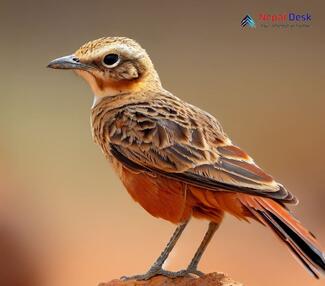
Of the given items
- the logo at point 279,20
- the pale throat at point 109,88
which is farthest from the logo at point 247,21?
the pale throat at point 109,88

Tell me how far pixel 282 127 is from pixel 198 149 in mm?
3066

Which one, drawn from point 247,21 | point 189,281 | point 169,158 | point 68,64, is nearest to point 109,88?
point 68,64

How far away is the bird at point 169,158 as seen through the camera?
302cm

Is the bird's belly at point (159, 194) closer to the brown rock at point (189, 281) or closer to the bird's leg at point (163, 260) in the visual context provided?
the bird's leg at point (163, 260)

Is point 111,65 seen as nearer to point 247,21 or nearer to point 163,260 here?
point 163,260

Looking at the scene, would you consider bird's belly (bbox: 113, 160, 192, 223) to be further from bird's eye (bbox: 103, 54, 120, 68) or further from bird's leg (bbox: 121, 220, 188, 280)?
bird's eye (bbox: 103, 54, 120, 68)

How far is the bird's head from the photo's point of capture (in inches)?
134

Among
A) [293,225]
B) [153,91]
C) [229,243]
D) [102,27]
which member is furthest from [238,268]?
[293,225]

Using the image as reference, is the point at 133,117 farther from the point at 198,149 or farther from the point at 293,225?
the point at 293,225

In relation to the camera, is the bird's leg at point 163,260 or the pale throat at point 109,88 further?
the pale throat at point 109,88

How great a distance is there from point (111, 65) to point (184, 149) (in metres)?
0.51

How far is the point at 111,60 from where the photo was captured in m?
3.44

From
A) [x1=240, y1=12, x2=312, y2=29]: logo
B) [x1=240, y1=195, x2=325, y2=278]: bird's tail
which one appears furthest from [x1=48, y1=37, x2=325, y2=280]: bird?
[x1=240, y1=12, x2=312, y2=29]: logo

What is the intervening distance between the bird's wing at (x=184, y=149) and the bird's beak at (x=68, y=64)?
251 mm
